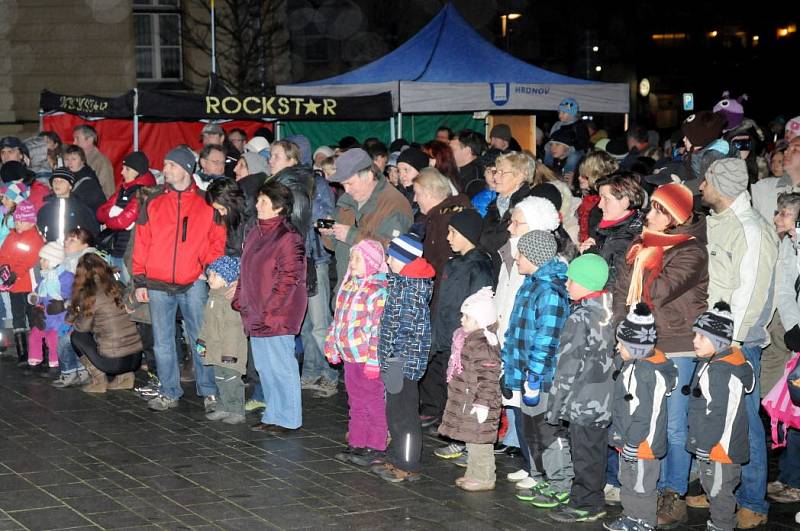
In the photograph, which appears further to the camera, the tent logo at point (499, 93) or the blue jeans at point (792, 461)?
the tent logo at point (499, 93)

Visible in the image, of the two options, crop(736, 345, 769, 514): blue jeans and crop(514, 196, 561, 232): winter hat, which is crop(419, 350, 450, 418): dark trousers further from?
crop(736, 345, 769, 514): blue jeans

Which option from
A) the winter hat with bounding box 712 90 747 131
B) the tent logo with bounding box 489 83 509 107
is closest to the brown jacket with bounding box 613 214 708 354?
the winter hat with bounding box 712 90 747 131

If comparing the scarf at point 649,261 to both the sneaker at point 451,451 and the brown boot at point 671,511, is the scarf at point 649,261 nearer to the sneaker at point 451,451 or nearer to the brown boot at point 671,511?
the brown boot at point 671,511

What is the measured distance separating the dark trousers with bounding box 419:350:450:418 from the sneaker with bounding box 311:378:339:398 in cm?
122

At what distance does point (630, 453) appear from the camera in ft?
21.2

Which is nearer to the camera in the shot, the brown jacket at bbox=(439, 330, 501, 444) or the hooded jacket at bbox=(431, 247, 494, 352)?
the brown jacket at bbox=(439, 330, 501, 444)

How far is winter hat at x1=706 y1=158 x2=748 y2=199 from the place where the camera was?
6859mm

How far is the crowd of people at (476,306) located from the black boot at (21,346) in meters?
0.03

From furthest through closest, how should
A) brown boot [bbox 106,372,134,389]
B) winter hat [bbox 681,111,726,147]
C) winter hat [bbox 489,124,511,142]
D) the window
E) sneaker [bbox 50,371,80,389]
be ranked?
the window
winter hat [bbox 489,124,511,142]
sneaker [bbox 50,371,80,389]
brown boot [bbox 106,372,134,389]
winter hat [bbox 681,111,726,147]

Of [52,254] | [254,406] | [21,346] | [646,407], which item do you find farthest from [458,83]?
[646,407]

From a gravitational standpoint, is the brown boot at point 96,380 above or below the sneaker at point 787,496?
above

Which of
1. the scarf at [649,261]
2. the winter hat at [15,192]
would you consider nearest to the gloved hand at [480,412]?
the scarf at [649,261]

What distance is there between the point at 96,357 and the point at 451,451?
12.3ft

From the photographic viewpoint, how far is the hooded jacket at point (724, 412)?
250 inches
